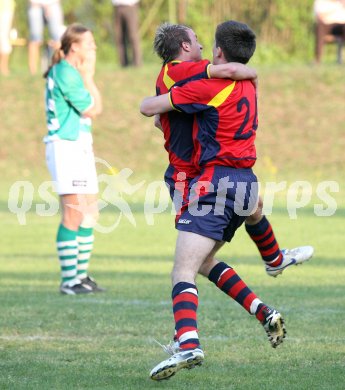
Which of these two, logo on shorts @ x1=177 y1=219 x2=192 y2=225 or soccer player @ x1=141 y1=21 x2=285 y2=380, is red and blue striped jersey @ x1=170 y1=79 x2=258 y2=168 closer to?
soccer player @ x1=141 y1=21 x2=285 y2=380

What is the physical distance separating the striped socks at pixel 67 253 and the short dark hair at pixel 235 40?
3.67 meters

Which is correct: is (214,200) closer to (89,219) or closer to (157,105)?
(157,105)

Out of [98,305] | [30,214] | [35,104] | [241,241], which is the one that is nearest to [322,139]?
[35,104]

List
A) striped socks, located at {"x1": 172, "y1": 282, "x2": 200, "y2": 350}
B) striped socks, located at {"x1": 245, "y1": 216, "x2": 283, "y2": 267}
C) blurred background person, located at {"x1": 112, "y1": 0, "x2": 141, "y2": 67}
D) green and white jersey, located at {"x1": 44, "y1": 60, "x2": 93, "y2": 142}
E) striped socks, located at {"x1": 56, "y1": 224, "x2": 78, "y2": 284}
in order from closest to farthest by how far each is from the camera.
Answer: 1. striped socks, located at {"x1": 172, "y1": 282, "x2": 200, "y2": 350}
2. striped socks, located at {"x1": 245, "y1": 216, "x2": 283, "y2": 267}
3. green and white jersey, located at {"x1": 44, "y1": 60, "x2": 93, "y2": 142}
4. striped socks, located at {"x1": 56, "y1": 224, "x2": 78, "y2": 284}
5. blurred background person, located at {"x1": 112, "y1": 0, "x2": 141, "y2": 67}

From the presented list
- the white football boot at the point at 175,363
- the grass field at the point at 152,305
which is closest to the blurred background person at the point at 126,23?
the grass field at the point at 152,305

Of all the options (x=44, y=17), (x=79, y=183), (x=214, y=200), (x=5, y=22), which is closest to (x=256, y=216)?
(x=214, y=200)

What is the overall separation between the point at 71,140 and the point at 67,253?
923 mm

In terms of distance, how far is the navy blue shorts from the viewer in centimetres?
589

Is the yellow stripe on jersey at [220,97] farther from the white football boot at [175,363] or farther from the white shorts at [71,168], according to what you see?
the white shorts at [71,168]

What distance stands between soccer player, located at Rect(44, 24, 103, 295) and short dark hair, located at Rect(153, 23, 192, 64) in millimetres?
3137

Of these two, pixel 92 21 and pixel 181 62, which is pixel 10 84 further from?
pixel 181 62

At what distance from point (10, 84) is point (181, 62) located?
63.5 ft

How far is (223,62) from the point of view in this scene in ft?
19.8

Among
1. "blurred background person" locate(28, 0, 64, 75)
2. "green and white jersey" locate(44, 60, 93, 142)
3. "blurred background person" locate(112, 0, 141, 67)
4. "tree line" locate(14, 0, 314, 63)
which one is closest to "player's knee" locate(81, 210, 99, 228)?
"green and white jersey" locate(44, 60, 93, 142)
